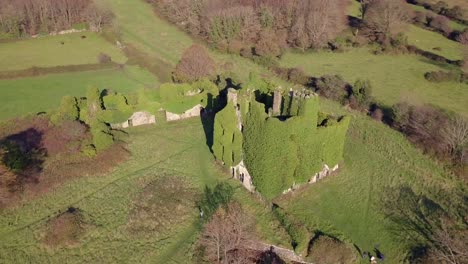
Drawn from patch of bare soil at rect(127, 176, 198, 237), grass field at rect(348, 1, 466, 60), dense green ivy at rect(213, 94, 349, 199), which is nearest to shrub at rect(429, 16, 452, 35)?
grass field at rect(348, 1, 466, 60)

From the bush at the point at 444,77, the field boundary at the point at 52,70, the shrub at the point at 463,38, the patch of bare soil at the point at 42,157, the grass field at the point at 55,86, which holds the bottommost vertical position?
the patch of bare soil at the point at 42,157

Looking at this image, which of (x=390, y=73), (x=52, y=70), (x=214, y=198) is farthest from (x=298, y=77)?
(x=52, y=70)

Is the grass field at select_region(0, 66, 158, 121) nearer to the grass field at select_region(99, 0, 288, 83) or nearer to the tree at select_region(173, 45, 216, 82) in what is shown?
the tree at select_region(173, 45, 216, 82)

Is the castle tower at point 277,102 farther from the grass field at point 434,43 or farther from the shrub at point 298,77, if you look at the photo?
the grass field at point 434,43

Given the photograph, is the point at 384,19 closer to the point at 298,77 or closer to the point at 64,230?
the point at 298,77

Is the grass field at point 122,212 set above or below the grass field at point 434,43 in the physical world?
below

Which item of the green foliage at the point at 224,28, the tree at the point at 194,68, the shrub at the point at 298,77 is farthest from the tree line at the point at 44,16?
the shrub at the point at 298,77
